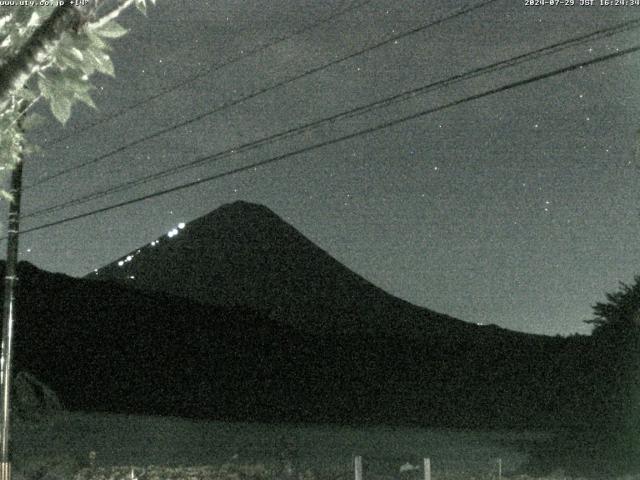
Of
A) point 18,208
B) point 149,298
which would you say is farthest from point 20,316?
Answer: point 18,208

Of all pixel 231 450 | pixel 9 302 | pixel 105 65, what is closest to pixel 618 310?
pixel 231 450

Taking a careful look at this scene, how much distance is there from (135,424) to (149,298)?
3726cm

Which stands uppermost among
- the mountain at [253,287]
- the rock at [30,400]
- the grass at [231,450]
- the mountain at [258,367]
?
the mountain at [253,287]

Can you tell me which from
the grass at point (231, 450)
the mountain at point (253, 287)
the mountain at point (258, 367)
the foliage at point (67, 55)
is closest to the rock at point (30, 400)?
the grass at point (231, 450)

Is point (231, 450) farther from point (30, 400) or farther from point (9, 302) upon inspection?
point (9, 302)

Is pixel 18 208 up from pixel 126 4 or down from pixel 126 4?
up

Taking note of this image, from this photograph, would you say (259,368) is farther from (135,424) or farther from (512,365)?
(135,424)

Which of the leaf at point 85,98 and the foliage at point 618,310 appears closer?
the leaf at point 85,98

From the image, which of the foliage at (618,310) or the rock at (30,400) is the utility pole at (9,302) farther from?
the foliage at (618,310)

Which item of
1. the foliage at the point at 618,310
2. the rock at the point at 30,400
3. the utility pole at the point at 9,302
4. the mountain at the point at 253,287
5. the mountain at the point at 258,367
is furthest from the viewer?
the mountain at the point at 253,287

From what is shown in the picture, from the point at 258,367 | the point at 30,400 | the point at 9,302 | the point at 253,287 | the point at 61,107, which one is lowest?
the point at 30,400

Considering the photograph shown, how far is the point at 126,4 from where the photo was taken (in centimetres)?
429

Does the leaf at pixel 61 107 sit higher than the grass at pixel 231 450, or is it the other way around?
the leaf at pixel 61 107

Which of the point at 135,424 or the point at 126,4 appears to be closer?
the point at 126,4
